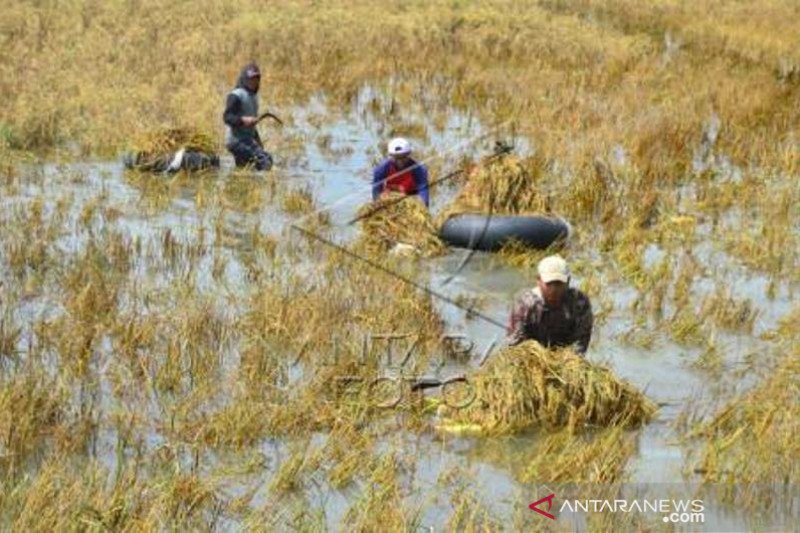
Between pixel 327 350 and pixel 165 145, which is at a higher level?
pixel 327 350

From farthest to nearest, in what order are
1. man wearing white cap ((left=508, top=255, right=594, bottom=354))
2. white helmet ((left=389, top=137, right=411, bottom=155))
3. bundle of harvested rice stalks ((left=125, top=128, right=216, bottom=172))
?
bundle of harvested rice stalks ((left=125, top=128, right=216, bottom=172)) < white helmet ((left=389, top=137, right=411, bottom=155)) < man wearing white cap ((left=508, top=255, right=594, bottom=354))

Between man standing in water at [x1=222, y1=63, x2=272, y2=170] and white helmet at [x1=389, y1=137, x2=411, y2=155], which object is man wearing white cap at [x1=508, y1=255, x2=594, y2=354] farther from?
man standing in water at [x1=222, y1=63, x2=272, y2=170]

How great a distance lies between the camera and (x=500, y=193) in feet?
36.7

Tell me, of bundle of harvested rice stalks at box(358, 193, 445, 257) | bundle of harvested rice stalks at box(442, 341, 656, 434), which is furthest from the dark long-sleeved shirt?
bundle of harvested rice stalks at box(442, 341, 656, 434)

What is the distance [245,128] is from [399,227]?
10.9 ft

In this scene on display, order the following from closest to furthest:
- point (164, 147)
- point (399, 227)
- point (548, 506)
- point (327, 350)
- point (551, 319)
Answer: point (548, 506)
point (551, 319)
point (327, 350)
point (399, 227)
point (164, 147)

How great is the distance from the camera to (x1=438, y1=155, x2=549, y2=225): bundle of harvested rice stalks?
36.8 feet

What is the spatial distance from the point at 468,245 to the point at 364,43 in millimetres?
11537

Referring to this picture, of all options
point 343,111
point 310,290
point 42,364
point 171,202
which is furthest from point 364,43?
point 42,364

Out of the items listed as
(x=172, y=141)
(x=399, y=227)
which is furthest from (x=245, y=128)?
(x=399, y=227)

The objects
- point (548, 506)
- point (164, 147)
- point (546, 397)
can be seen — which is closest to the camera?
point (548, 506)

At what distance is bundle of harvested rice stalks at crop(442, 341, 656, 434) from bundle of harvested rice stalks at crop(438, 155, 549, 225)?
13.6 feet

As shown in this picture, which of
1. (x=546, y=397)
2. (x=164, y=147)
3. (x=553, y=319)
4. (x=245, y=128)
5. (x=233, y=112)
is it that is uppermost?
(x=553, y=319)

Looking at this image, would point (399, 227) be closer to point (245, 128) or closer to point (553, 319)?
point (245, 128)
